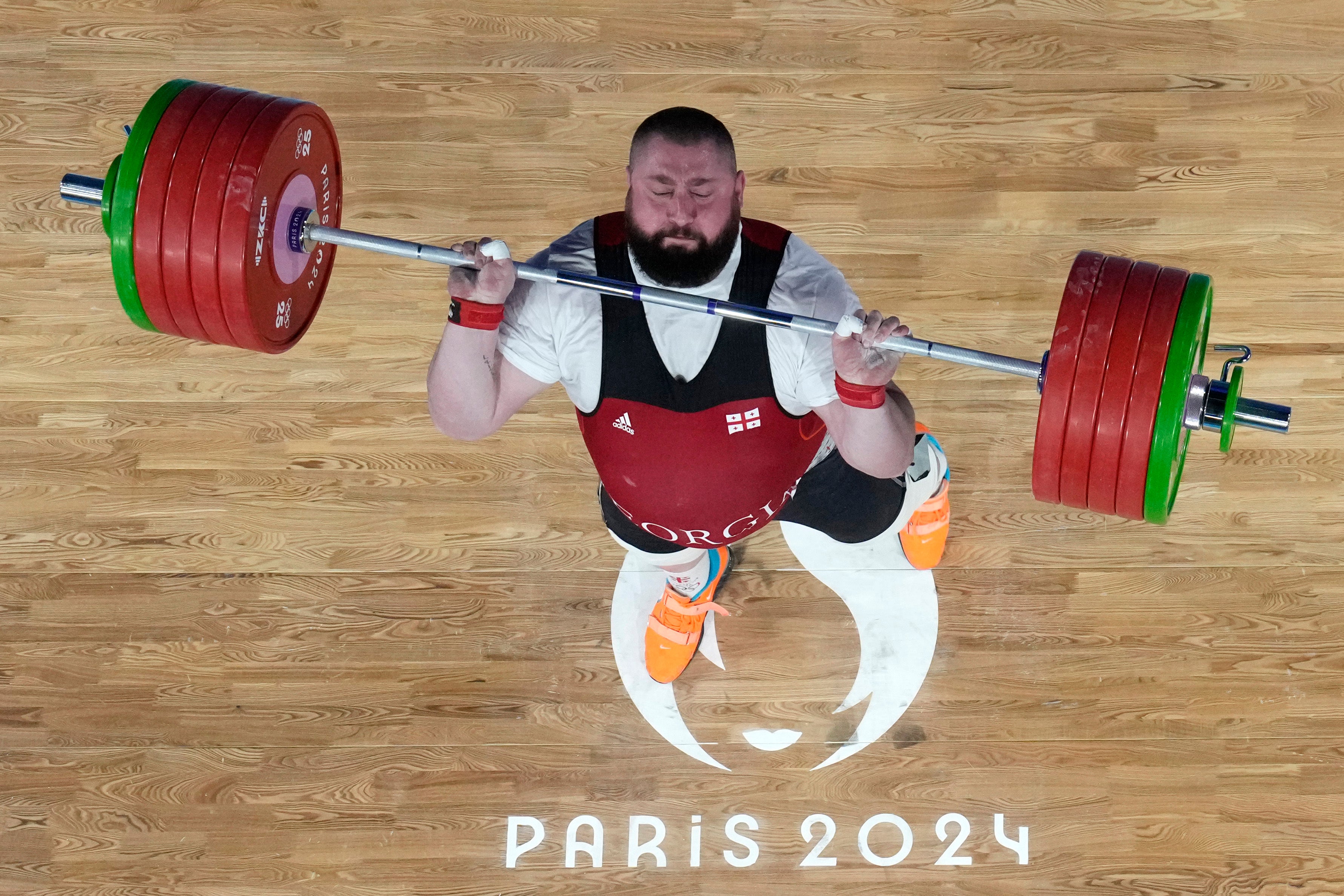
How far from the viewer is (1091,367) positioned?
1.74 meters

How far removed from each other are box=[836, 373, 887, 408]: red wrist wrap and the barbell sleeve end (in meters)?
1.25

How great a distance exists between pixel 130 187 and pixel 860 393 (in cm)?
118

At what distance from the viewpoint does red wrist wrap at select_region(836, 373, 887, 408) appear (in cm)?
184

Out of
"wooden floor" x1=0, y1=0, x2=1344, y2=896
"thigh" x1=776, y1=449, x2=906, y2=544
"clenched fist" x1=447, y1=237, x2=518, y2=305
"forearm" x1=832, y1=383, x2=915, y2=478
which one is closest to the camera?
"clenched fist" x1=447, y1=237, x2=518, y2=305

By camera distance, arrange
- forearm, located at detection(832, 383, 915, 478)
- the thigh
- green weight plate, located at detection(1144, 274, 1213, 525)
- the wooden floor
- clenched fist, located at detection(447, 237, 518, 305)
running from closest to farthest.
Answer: green weight plate, located at detection(1144, 274, 1213, 525) < clenched fist, located at detection(447, 237, 518, 305) < forearm, located at detection(832, 383, 915, 478) < the thigh < the wooden floor

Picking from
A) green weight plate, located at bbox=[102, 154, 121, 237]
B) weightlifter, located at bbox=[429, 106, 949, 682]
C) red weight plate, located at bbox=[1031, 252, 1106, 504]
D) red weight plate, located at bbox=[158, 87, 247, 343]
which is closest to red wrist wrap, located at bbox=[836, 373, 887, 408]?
weightlifter, located at bbox=[429, 106, 949, 682]

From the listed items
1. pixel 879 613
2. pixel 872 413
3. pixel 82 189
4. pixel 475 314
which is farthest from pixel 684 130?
pixel 879 613

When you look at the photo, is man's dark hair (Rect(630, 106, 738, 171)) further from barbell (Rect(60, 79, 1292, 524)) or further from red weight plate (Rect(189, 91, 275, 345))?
red weight plate (Rect(189, 91, 275, 345))

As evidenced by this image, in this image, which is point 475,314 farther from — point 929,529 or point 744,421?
point 929,529

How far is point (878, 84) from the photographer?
3096 mm

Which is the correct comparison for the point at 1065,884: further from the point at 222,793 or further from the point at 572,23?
the point at 572,23

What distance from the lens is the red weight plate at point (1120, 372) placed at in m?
1.72

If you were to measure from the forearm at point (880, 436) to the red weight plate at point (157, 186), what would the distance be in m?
1.12

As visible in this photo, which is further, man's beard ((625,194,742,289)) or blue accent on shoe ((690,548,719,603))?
blue accent on shoe ((690,548,719,603))
